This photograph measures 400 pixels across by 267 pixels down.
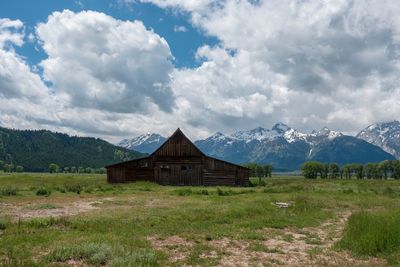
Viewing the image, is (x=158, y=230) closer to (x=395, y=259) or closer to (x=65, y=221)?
(x=65, y=221)

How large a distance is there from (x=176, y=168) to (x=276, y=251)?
48.3 m

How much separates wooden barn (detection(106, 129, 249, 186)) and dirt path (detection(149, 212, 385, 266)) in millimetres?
44442

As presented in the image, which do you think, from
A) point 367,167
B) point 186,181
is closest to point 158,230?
point 186,181

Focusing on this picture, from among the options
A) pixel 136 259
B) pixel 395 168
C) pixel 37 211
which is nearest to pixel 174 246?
pixel 136 259

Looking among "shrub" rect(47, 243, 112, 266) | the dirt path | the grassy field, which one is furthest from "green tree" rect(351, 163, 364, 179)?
"shrub" rect(47, 243, 112, 266)

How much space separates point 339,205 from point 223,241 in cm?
1874

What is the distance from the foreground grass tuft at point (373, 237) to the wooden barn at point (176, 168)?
4564 cm

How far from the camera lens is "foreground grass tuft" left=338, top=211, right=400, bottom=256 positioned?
13586 mm

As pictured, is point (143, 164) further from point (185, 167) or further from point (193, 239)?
point (193, 239)

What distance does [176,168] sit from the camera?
202ft

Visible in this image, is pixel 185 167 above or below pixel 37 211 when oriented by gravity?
above

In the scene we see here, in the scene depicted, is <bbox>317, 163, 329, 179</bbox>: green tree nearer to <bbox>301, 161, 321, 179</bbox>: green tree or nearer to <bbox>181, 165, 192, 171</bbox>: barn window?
<bbox>301, 161, 321, 179</bbox>: green tree

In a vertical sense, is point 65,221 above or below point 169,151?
below

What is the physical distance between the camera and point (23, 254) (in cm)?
1150
